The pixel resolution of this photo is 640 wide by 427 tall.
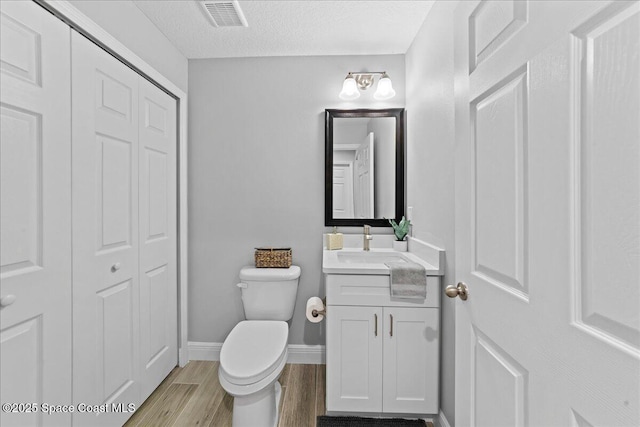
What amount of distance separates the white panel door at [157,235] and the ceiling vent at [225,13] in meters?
0.55

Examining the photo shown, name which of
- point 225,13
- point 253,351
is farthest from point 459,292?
point 225,13

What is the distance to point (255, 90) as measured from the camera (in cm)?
248

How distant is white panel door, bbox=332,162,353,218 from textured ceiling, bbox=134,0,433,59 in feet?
2.71

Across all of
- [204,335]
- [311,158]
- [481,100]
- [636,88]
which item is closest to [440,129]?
[481,100]

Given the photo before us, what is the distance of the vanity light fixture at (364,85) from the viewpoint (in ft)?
7.65

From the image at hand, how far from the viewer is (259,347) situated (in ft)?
5.83

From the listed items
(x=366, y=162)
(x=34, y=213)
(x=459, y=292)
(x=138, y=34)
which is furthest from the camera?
(x=366, y=162)

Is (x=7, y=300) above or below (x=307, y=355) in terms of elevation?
above

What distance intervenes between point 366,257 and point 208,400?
4.31 ft

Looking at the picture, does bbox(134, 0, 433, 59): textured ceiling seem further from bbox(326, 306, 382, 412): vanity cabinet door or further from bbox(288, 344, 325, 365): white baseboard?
bbox(288, 344, 325, 365): white baseboard

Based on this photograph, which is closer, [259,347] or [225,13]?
[259,347]

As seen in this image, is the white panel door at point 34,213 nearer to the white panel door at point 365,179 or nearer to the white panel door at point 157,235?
the white panel door at point 157,235

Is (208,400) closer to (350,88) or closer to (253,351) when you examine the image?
(253,351)

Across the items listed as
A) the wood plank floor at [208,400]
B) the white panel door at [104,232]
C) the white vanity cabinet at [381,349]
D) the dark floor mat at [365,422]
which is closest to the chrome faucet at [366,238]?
the white vanity cabinet at [381,349]
